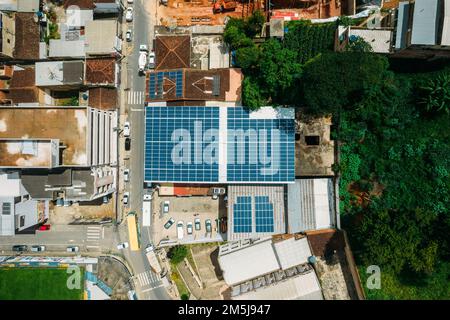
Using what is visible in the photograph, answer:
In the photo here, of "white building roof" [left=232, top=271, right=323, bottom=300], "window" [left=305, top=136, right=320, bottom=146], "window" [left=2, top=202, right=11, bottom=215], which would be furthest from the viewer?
"window" [left=305, top=136, right=320, bottom=146]

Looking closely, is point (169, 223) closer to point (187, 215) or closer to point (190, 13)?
point (187, 215)

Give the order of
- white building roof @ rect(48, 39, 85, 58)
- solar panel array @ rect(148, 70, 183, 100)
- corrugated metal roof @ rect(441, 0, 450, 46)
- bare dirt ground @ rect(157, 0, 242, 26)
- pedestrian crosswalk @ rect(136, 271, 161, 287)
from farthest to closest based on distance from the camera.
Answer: pedestrian crosswalk @ rect(136, 271, 161, 287) < bare dirt ground @ rect(157, 0, 242, 26) < white building roof @ rect(48, 39, 85, 58) < solar panel array @ rect(148, 70, 183, 100) < corrugated metal roof @ rect(441, 0, 450, 46)

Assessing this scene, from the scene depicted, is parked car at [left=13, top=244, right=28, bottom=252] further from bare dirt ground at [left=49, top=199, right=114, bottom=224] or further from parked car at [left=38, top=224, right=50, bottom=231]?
bare dirt ground at [left=49, top=199, right=114, bottom=224]

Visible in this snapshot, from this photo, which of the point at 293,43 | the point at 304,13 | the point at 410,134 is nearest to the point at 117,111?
the point at 293,43

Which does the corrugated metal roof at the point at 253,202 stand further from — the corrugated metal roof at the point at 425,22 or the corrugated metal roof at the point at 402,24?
the corrugated metal roof at the point at 425,22

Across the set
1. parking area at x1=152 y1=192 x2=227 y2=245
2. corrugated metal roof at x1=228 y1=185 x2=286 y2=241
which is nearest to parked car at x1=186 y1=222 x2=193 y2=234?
parking area at x1=152 y1=192 x2=227 y2=245

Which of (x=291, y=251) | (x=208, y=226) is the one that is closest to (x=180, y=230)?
(x=208, y=226)

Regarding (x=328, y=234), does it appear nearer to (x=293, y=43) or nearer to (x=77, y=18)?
(x=293, y=43)
